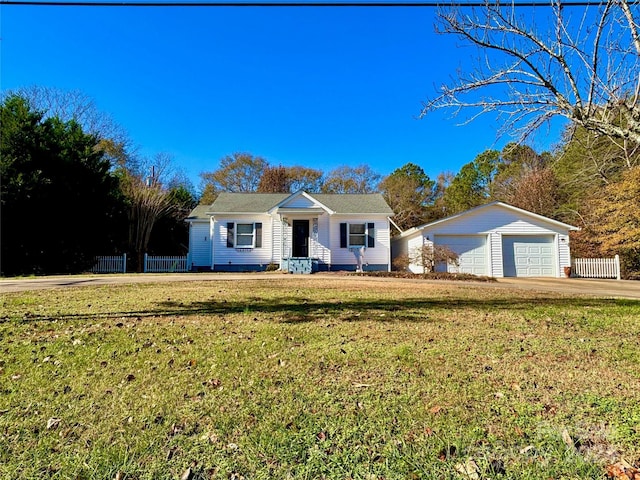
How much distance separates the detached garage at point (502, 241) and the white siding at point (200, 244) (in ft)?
38.9

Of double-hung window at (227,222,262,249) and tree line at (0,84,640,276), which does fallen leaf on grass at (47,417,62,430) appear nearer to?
tree line at (0,84,640,276)

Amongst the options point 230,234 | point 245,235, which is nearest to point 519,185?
point 245,235

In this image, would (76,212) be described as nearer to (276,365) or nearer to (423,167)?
(276,365)

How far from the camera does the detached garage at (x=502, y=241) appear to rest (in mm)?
17453

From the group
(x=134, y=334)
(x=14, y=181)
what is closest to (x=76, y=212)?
(x=14, y=181)

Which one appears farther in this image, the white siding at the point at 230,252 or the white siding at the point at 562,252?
the white siding at the point at 230,252

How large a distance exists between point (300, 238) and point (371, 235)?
395 cm

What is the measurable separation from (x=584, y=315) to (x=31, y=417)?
7.70 meters

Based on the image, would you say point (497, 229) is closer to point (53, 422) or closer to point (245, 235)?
point (245, 235)

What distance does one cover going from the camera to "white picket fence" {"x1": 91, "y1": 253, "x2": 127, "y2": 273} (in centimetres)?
1811

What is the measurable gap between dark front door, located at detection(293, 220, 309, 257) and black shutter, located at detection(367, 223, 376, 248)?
3389 millimetres

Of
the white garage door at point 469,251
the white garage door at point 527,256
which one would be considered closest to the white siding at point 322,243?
the white garage door at point 469,251

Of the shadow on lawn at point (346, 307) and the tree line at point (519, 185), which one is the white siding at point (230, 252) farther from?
the tree line at point (519, 185)

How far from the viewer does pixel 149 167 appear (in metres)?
27.4
